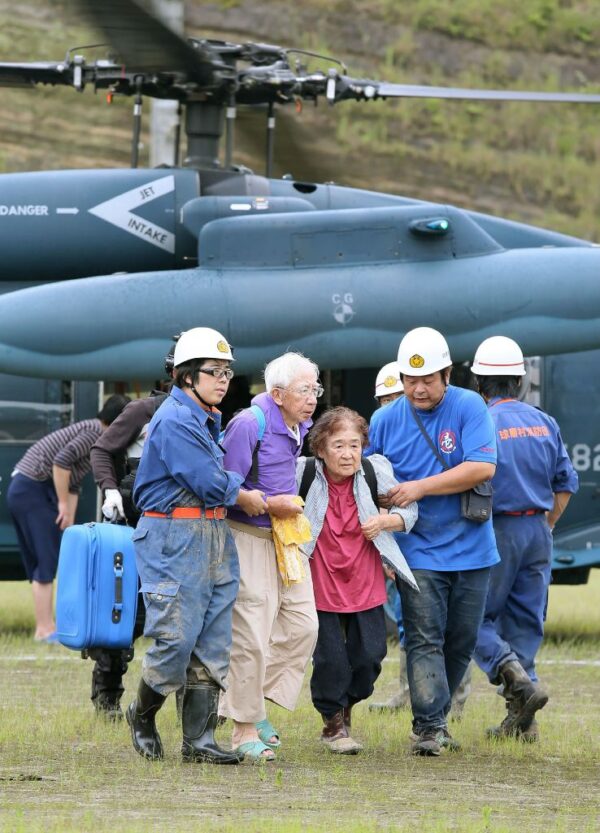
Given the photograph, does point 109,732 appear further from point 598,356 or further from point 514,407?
point 598,356

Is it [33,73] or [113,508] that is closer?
[113,508]

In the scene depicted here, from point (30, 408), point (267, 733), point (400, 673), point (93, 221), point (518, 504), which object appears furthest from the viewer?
point (30, 408)

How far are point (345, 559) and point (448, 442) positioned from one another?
710 millimetres

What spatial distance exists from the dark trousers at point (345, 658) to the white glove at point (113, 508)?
1.37m

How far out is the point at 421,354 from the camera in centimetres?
782

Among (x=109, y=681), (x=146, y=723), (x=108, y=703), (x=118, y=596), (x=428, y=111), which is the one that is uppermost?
(x=118, y=596)

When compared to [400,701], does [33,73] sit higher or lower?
higher

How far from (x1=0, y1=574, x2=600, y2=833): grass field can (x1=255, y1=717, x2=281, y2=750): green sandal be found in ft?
0.28

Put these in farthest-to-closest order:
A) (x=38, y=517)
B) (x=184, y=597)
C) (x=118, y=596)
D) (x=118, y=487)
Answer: (x=38, y=517) → (x=118, y=487) → (x=118, y=596) → (x=184, y=597)

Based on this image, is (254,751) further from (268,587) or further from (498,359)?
(498,359)

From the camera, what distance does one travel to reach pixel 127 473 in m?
9.07

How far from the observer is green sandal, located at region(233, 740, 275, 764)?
7.43m

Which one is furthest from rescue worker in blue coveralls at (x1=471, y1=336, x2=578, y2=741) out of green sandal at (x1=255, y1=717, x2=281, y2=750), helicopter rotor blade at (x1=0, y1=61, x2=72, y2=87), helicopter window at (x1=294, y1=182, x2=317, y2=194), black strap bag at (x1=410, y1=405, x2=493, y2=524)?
helicopter rotor blade at (x1=0, y1=61, x2=72, y2=87)

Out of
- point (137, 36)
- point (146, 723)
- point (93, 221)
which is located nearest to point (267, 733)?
point (146, 723)
